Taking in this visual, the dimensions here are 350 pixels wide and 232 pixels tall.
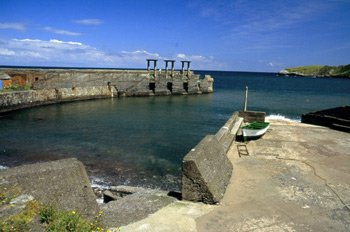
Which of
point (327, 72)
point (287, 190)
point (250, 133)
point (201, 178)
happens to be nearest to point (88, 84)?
point (250, 133)

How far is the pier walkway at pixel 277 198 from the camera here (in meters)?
4.59

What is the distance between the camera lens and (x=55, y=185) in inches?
150

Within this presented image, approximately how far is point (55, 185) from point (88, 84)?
3431cm

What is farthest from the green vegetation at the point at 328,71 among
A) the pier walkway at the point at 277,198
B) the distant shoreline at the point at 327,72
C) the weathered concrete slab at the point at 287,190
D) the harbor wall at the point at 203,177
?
the harbor wall at the point at 203,177

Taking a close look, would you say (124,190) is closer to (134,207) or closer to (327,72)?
(134,207)

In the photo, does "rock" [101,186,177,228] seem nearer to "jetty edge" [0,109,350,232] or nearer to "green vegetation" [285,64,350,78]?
"jetty edge" [0,109,350,232]

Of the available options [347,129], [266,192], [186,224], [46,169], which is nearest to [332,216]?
[266,192]

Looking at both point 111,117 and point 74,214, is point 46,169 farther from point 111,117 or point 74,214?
point 111,117

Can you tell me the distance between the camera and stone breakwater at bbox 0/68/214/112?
28.4m

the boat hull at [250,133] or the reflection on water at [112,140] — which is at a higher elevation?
the boat hull at [250,133]

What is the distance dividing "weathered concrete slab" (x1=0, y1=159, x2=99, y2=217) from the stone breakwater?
24.7m

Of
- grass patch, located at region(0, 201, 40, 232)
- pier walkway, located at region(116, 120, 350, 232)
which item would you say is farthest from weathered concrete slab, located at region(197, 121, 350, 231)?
grass patch, located at region(0, 201, 40, 232)

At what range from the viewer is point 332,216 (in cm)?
504

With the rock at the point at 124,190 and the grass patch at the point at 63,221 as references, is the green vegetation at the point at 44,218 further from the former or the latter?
the rock at the point at 124,190
